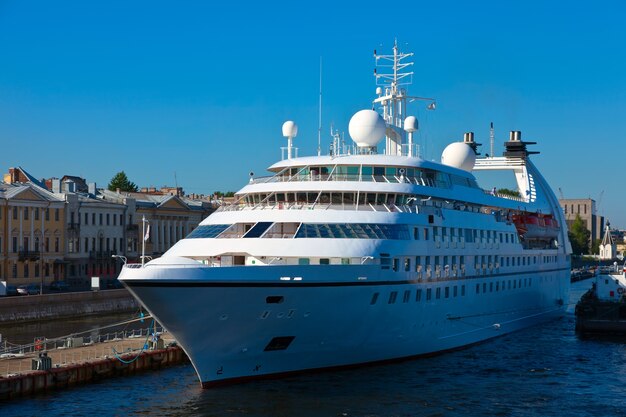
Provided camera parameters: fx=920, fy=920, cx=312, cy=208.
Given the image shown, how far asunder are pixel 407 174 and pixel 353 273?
8.95m

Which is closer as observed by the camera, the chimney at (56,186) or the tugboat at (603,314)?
the tugboat at (603,314)

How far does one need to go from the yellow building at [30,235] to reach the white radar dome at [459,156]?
128 ft

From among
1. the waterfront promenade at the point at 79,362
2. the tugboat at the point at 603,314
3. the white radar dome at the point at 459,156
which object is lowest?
the waterfront promenade at the point at 79,362

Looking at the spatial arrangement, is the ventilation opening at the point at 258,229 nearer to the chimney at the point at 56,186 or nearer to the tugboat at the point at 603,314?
the tugboat at the point at 603,314

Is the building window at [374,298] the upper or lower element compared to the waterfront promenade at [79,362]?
upper

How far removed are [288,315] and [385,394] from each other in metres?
4.77

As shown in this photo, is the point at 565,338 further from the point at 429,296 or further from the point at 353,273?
the point at 353,273

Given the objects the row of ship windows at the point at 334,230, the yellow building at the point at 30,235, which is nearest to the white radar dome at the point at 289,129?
the row of ship windows at the point at 334,230

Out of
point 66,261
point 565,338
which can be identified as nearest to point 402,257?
point 565,338

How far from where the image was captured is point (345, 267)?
1401 inches

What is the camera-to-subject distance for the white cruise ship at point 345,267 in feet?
108

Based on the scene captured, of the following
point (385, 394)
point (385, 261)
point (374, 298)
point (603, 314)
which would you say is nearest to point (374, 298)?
point (374, 298)

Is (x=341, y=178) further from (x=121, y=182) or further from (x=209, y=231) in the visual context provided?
(x=121, y=182)

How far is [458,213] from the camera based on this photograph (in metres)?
45.8
